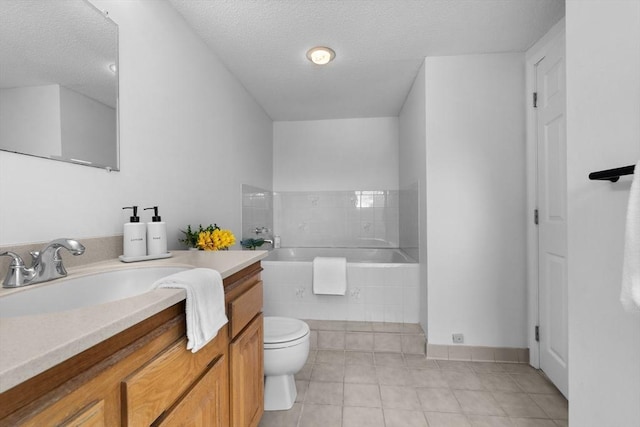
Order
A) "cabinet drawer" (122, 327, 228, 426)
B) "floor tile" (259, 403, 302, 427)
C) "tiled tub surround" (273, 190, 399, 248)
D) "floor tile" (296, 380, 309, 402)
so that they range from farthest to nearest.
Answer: "tiled tub surround" (273, 190, 399, 248) → "floor tile" (296, 380, 309, 402) → "floor tile" (259, 403, 302, 427) → "cabinet drawer" (122, 327, 228, 426)

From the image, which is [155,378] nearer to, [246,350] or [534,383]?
[246,350]

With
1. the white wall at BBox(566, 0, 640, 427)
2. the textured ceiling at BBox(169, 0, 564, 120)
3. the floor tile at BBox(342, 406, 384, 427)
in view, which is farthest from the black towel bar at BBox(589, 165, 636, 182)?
the floor tile at BBox(342, 406, 384, 427)

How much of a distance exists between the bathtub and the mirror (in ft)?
5.48

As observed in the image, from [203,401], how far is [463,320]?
1959 millimetres

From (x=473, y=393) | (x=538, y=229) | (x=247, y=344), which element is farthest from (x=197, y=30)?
(x=473, y=393)

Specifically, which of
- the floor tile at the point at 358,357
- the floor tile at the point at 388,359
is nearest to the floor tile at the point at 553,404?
the floor tile at the point at 388,359

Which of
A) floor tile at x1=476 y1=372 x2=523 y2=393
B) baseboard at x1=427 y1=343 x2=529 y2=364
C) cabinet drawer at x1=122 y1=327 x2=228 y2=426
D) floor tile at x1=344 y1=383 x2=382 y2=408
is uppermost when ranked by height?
cabinet drawer at x1=122 y1=327 x2=228 y2=426

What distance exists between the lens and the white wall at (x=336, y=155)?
12.0 ft

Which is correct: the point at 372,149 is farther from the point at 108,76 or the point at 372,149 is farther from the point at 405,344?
the point at 108,76

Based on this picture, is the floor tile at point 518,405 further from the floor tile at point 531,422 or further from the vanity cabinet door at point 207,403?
the vanity cabinet door at point 207,403

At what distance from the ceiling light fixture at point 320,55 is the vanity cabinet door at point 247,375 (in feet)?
5.88

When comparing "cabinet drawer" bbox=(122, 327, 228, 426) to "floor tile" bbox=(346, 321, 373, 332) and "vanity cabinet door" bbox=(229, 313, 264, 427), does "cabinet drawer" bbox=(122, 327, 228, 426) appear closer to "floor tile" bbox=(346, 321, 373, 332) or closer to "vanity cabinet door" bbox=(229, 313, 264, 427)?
"vanity cabinet door" bbox=(229, 313, 264, 427)

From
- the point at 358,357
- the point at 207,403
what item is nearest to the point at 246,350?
the point at 207,403

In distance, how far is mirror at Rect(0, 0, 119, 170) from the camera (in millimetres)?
894
